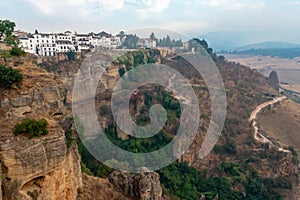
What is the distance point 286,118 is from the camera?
54938 mm

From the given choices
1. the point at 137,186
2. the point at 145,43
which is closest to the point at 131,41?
the point at 145,43

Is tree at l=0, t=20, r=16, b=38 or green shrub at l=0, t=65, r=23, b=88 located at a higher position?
tree at l=0, t=20, r=16, b=38

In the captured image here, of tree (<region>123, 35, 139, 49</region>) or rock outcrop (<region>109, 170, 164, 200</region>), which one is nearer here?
rock outcrop (<region>109, 170, 164, 200</region>)

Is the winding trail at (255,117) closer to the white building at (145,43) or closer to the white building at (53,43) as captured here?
the white building at (53,43)

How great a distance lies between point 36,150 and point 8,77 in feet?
13.9

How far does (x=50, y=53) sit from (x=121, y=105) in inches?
775

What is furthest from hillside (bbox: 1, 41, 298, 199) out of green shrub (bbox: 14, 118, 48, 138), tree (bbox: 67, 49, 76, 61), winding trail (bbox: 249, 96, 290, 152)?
green shrub (bbox: 14, 118, 48, 138)

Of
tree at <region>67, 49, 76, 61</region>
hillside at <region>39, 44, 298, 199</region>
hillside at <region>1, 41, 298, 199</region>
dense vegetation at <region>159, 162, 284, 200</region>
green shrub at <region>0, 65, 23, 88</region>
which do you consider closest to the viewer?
green shrub at <region>0, 65, 23, 88</region>

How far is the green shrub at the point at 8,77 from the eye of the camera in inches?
578

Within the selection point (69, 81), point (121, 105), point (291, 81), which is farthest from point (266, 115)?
point (291, 81)

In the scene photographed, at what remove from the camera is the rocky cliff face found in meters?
12.1

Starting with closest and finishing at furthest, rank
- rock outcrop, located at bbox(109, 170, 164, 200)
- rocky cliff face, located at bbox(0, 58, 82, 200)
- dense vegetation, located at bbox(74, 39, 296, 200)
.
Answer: rocky cliff face, located at bbox(0, 58, 82, 200), rock outcrop, located at bbox(109, 170, 164, 200), dense vegetation, located at bbox(74, 39, 296, 200)

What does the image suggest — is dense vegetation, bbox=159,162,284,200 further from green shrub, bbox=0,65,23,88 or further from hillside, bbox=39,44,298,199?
green shrub, bbox=0,65,23,88

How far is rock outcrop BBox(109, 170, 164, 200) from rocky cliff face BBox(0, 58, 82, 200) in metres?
3.19
